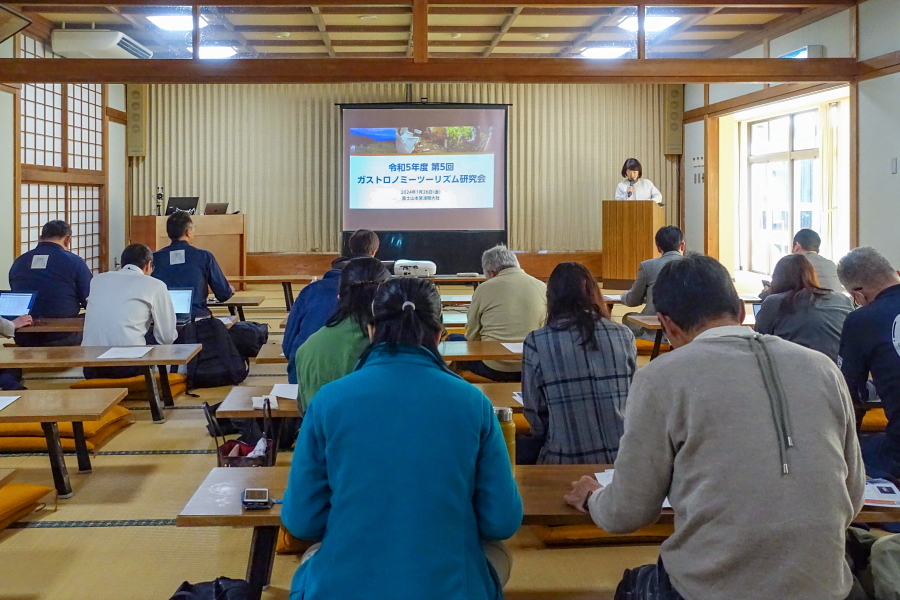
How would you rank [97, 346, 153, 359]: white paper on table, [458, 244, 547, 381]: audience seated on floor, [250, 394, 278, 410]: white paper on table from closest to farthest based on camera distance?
[250, 394, 278, 410]: white paper on table, [97, 346, 153, 359]: white paper on table, [458, 244, 547, 381]: audience seated on floor

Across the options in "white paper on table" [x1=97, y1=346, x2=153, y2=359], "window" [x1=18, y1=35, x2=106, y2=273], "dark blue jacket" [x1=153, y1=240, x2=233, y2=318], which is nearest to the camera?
"white paper on table" [x1=97, y1=346, x2=153, y2=359]

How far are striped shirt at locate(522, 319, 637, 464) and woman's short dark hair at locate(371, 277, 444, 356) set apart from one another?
1.07 metres

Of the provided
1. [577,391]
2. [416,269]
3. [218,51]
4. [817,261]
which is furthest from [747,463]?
[218,51]

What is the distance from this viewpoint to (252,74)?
7.13 metres

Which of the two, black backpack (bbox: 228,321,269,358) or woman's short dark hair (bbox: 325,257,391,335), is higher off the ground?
woman's short dark hair (bbox: 325,257,391,335)

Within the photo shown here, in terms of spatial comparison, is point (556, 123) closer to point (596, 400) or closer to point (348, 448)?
point (596, 400)

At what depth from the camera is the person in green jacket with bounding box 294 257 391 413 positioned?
2.66 m

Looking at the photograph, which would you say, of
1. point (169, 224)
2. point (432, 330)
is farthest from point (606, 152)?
point (432, 330)

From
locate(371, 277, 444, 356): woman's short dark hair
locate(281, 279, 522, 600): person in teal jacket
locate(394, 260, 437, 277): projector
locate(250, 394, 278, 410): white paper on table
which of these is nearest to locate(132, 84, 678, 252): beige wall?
locate(394, 260, 437, 277): projector

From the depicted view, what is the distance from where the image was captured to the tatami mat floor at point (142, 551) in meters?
2.54

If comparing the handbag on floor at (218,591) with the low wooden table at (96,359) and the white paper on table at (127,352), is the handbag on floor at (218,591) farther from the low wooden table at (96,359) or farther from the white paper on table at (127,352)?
the white paper on table at (127,352)

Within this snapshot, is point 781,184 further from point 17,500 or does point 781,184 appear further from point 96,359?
point 17,500

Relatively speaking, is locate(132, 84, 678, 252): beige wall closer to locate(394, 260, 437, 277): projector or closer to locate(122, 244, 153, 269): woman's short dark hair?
locate(394, 260, 437, 277): projector

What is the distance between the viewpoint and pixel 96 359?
3.93 m
